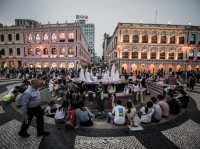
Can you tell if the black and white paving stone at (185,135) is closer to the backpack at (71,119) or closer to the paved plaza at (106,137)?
the paved plaza at (106,137)

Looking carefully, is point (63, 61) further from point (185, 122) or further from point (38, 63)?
point (185, 122)

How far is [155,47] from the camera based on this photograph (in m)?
44.4

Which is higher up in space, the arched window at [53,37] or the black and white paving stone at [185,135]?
the arched window at [53,37]

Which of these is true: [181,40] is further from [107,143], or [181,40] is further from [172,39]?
[107,143]

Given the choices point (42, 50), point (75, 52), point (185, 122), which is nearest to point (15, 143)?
point (185, 122)

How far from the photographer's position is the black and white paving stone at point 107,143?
5531 millimetres

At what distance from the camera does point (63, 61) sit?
4338 cm

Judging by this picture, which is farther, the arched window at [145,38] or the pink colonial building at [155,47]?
the arched window at [145,38]

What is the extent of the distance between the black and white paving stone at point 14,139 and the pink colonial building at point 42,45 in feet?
120

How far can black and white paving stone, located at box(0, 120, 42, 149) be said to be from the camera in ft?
17.7

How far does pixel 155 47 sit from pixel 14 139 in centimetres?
4498

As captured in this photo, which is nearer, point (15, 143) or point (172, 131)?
point (15, 143)

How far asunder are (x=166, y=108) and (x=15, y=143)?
305 inches

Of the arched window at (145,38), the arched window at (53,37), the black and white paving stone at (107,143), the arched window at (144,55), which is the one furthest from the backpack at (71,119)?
the arched window at (145,38)
